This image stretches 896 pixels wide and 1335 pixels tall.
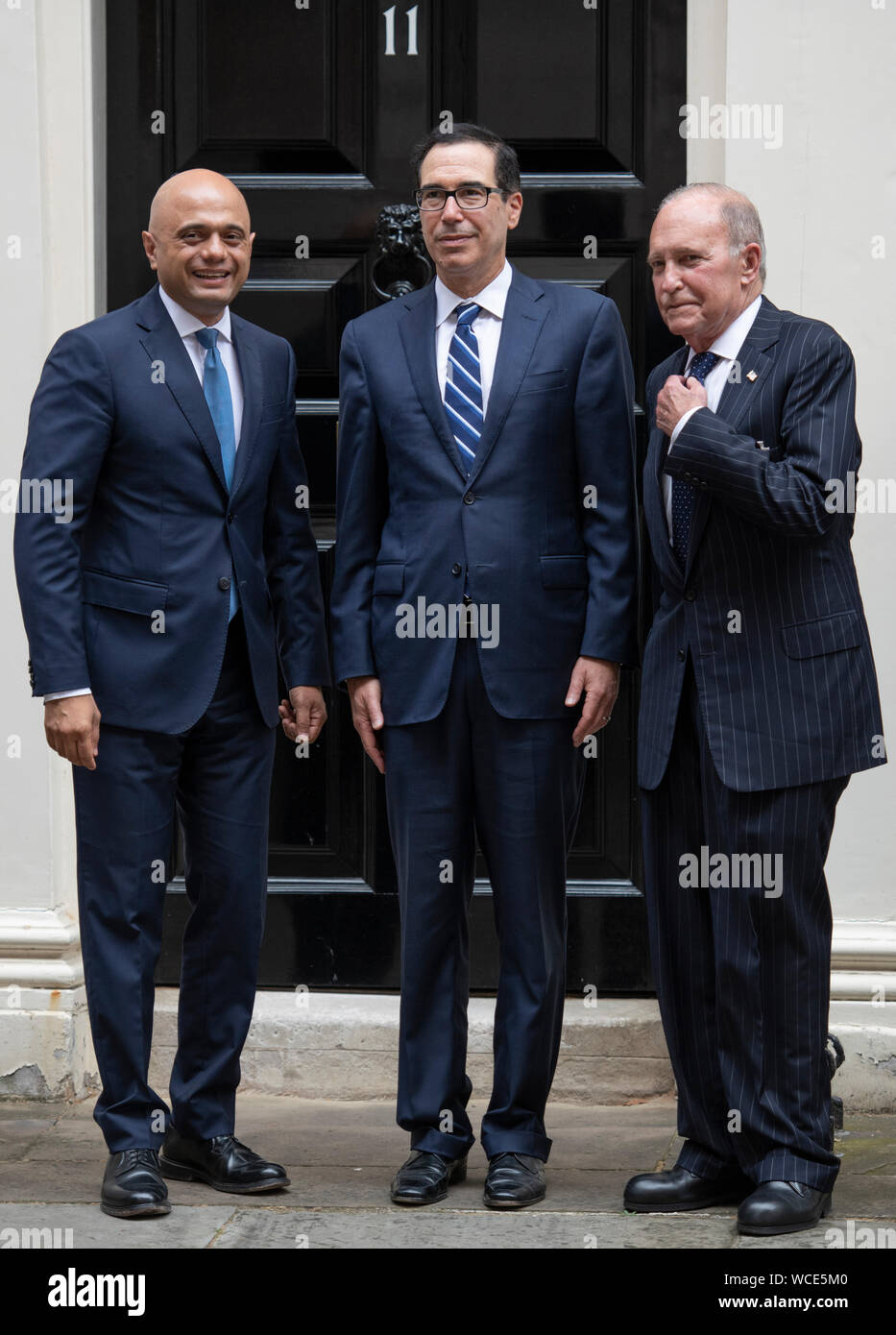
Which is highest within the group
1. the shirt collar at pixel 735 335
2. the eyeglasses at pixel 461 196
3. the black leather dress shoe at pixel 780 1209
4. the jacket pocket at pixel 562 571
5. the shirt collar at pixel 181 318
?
A: the eyeglasses at pixel 461 196

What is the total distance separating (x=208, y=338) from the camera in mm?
3945

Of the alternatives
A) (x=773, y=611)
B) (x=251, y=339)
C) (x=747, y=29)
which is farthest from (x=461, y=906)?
(x=747, y=29)

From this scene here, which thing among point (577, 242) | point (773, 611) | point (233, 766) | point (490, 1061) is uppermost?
point (577, 242)

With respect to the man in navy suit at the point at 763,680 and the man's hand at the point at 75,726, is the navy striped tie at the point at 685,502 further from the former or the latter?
the man's hand at the point at 75,726

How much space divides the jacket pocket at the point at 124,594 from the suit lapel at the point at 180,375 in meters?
0.28

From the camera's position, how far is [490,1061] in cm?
486

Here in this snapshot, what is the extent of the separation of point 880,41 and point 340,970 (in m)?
2.81

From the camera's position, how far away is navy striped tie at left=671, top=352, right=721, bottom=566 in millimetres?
3684

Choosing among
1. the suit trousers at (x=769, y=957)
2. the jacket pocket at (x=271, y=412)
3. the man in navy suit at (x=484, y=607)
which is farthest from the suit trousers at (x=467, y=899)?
the jacket pocket at (x=271, y=412)

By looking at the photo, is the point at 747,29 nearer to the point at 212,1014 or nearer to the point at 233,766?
the point at 233,766

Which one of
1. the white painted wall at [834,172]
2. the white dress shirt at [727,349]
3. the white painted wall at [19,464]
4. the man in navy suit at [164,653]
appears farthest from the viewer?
the white painted wall at [19,464]

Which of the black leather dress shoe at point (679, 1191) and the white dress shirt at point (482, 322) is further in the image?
the white dress shirt at point (482, 322)

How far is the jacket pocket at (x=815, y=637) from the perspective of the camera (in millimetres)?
3561

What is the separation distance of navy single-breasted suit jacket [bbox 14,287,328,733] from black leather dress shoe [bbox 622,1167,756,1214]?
1285 millimetres
